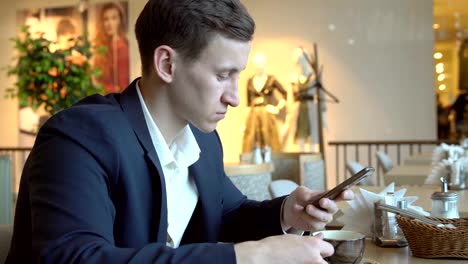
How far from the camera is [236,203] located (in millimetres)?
1593

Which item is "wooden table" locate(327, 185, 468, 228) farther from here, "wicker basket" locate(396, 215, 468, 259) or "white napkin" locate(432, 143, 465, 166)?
"white napkin" locate(432, 143, 465, 166)

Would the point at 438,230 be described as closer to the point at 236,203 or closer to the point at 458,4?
the point at 236,203

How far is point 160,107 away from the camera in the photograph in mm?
1297

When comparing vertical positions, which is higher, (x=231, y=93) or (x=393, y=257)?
(x=231, y=93)

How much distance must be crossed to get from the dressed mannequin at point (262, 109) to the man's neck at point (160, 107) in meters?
7.47

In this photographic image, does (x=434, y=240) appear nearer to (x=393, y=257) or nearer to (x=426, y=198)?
(x=393, y=257)

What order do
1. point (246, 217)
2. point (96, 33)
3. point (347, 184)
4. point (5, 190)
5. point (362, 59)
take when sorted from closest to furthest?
point (347, 184)
point (246, 217)
point (5, 190)
point (362, 59)
point (96, 33)

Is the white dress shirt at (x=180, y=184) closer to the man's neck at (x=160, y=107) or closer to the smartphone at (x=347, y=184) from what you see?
the man's neck at (x=160, y=107)

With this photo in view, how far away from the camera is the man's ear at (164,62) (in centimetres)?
123

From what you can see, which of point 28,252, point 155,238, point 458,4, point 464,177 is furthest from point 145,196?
point 458,4

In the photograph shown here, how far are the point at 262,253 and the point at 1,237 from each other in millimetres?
779

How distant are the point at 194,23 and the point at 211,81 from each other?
0.38ft

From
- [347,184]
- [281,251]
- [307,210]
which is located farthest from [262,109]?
[281,251]

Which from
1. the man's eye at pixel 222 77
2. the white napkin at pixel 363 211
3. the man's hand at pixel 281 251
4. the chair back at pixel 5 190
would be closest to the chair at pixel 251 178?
the chair back at pixel 5 190
